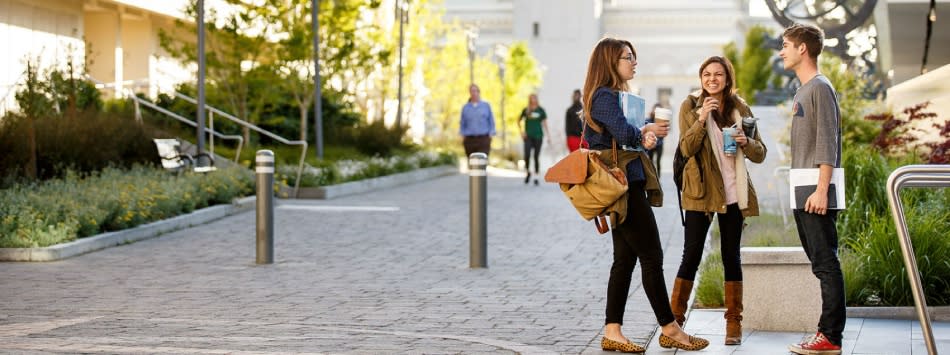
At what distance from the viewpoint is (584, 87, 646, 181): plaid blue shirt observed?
24.5 ft

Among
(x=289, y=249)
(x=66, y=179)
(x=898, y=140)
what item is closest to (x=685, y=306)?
(x=289, y=249)

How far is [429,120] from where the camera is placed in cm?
4834

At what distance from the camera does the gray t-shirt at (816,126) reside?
7.29m

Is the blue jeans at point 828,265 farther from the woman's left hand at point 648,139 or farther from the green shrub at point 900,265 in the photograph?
the green shrub at point 900,265

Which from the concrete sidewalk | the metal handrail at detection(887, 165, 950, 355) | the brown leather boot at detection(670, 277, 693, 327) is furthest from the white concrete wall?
the metal handrail at detection(887, 165, 950, 355)

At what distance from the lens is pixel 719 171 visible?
8055mm

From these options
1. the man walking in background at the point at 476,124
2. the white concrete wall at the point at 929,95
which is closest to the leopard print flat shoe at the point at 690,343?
the white concrete wall at the point at 929,95

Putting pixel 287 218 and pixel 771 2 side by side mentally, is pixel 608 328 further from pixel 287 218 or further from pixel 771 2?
pixel 771 2

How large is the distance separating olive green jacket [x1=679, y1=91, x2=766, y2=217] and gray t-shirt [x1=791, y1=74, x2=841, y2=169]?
52 cm

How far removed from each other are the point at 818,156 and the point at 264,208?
21.0 ft

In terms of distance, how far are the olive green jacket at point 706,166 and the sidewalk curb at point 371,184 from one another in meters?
14.3

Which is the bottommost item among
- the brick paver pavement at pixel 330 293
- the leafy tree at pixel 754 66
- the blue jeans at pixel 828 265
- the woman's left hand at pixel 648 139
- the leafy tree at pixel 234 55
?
the brick paver pavement at pixel 330 293

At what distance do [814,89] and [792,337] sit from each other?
64.1 inches

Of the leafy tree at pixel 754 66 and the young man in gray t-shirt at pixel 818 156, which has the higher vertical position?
the leafy tree at pixel 754 66
